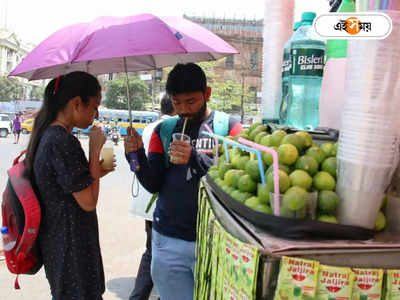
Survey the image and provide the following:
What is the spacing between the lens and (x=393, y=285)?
878mm

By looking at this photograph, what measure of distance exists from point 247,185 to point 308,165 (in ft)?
0.65

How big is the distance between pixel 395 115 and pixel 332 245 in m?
0.33

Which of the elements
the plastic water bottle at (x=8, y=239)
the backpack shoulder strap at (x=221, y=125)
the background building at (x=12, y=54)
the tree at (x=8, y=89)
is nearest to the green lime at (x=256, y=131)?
the backpack shoulder strap at (x=221, y=125)

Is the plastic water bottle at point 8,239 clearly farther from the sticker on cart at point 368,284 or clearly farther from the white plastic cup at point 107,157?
the sticker on cart at point 368,284

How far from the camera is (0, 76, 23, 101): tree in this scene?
51719 mm

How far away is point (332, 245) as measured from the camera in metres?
0.87

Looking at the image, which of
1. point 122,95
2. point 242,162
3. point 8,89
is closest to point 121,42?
point 242,162

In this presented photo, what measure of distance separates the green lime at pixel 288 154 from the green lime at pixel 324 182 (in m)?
0.09

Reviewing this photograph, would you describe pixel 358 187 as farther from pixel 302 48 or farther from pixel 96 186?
pixel 96 186

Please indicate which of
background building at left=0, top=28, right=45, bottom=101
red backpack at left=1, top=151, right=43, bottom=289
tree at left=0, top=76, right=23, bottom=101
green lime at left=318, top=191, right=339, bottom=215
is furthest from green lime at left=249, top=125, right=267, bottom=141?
background building at left=0, top=28, right=45, bottom=101

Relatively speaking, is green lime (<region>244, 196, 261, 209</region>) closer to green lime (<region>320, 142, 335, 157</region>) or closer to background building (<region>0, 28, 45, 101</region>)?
green lime (<region>320, 142, 335, 157</region>)

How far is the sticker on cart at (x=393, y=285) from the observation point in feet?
2.87

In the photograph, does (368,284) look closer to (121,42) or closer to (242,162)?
(242,162)

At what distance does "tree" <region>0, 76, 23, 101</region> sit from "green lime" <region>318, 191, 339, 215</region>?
5680 cm
